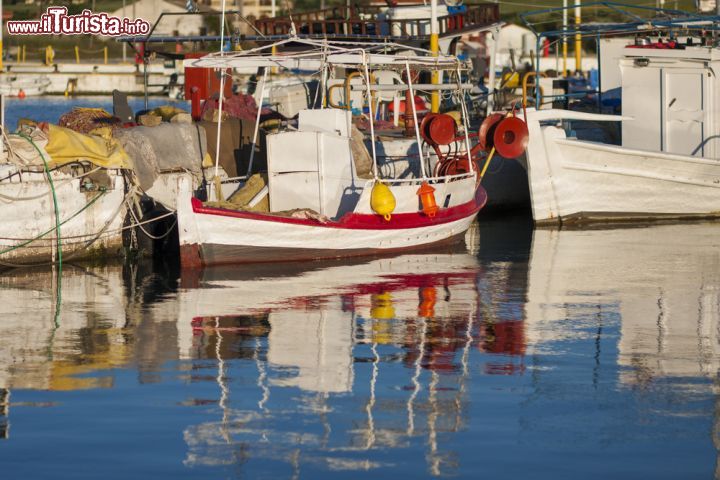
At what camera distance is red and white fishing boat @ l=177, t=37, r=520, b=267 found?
18.3 metres

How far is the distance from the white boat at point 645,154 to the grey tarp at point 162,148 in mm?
5956

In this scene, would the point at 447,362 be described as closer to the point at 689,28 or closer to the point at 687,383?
the point at 687,383

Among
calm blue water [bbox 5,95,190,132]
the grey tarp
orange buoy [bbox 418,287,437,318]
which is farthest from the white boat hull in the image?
calm blue water [bbox 5,95,190,132]

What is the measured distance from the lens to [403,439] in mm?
9961

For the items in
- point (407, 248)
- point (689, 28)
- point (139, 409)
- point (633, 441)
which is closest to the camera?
point (633, 441)

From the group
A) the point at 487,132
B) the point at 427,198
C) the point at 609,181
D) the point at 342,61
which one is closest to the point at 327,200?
the point at 427,198

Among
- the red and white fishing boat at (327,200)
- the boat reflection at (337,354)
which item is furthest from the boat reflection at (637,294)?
the red and white fishing boat at (327,200)

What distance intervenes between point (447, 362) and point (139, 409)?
3055mm

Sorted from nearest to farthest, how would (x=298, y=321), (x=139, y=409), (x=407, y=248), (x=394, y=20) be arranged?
1. (x=139, y=409)
2. (x=298, y=321)
3. (x=407, y=248)
4. (x=394, y=20)

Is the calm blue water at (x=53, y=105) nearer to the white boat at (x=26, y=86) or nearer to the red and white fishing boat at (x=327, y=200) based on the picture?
the white boat at (x=26, y=86)

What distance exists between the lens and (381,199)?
62.2 feet

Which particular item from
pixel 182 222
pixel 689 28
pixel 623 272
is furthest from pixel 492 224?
pixel 182 222

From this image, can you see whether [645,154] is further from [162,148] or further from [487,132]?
[162,148]

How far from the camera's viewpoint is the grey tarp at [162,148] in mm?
20312
